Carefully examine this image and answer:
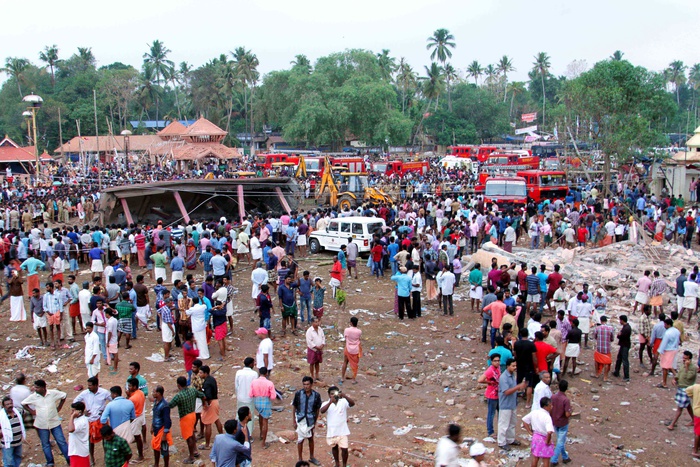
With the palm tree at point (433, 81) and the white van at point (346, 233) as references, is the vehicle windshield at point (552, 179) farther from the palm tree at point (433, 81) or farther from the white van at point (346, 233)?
the palm tree at point (433, 81)

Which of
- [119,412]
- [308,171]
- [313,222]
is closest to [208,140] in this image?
[308,171]

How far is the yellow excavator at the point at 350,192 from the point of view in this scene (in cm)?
2842

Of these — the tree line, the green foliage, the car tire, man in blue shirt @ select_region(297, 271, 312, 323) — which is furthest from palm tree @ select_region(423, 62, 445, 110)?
man in blue shirt @ select_region(297, 271, 312, 323)

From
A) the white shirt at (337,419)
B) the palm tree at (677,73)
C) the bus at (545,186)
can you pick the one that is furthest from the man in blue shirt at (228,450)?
the palm tree at (677,73)

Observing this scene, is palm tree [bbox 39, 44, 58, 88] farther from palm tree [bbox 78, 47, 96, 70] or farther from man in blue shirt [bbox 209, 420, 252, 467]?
man in blue shirt [bbox 209, 420, 252, 467]

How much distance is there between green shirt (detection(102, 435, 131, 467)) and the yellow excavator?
66.9 ft

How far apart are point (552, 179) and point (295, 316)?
20800 mm

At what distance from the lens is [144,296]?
12969mm

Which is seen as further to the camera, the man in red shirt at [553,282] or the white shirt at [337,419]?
the man in red shirt at [553,282]

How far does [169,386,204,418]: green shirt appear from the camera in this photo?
832cm

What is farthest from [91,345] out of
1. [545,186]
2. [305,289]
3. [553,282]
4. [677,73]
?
[677,73]

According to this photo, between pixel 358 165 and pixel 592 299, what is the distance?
87.1 ft

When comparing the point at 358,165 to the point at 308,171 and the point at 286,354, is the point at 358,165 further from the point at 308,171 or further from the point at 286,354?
the point at 286,354

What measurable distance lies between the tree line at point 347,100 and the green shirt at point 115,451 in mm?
30417
